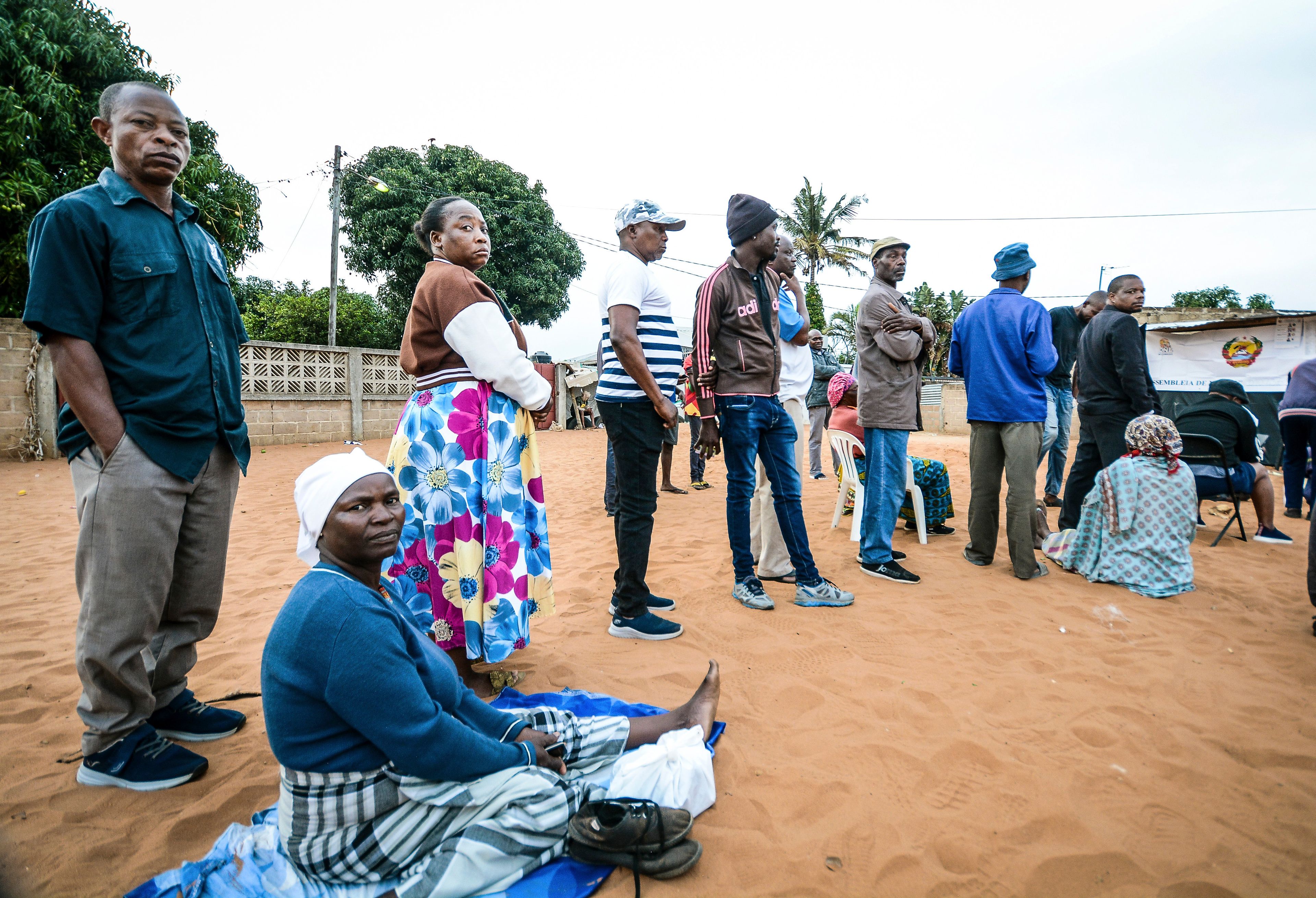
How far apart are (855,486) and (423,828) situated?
4.28 meters

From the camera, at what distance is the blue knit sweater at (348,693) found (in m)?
1.46

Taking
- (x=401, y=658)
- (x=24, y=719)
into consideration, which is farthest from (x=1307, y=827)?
(x=24, y=719)

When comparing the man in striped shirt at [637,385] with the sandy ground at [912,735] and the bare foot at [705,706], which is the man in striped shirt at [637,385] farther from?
the bare foot at [705,706]

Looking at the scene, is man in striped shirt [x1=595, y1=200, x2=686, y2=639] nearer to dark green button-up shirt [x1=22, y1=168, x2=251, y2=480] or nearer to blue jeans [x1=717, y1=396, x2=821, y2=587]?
blue jeans [x1=717, y1=396, x2=821, y2=587]

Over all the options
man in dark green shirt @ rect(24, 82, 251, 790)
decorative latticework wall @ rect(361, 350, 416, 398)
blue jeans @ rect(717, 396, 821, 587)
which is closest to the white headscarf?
man in dark green shirt @ rect(24, 82, 251, 790)

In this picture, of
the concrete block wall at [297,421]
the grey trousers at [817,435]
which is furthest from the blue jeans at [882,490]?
the concrete block wall at [297,421]

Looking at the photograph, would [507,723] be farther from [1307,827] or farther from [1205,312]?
[1205,312]

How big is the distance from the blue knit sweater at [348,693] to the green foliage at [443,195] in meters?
17.9

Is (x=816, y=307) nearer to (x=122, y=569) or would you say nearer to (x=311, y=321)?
(x=311, y=321)

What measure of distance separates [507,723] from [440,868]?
39 cm

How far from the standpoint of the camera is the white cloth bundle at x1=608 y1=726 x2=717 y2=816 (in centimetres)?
193

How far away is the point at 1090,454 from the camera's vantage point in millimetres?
5242

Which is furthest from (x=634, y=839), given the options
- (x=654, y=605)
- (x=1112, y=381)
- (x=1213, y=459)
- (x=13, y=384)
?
(x=13, y=384)

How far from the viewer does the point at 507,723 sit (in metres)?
1.90
